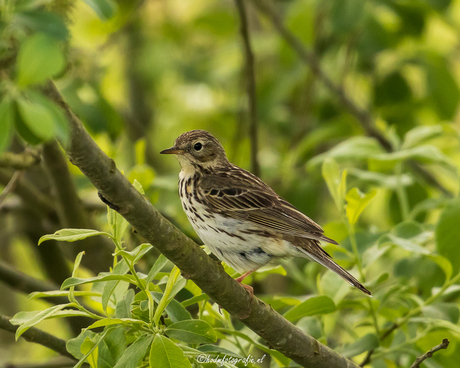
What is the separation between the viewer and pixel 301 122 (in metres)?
7.27

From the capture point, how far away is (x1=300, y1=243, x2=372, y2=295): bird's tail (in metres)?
3.40

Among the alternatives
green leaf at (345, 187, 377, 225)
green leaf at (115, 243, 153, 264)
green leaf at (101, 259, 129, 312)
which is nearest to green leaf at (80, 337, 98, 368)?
green leaf at (101, 259, 129, 312)

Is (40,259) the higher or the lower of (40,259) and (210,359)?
the lower

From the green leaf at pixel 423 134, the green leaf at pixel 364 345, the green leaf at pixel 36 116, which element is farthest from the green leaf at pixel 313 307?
the green leaf at pixel 36 116

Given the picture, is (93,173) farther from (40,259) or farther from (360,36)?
(360,36)

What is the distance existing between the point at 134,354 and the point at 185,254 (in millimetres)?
451

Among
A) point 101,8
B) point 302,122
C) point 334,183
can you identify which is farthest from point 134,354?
point 302,122

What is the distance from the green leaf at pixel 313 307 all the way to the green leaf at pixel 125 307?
872 millimetres

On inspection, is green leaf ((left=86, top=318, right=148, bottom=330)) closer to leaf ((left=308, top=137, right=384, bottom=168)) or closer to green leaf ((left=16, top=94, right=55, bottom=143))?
green leaf ((left=16, top=94, right=55, bottom=143))

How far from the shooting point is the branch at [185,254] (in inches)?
77.2

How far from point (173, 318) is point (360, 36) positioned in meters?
4.62

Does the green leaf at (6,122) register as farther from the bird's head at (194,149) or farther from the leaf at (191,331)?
the bird's head at (194,149)

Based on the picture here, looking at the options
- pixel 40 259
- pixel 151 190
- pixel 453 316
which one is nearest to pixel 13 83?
pixel 453 316

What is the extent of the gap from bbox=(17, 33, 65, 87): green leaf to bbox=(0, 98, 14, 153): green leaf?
0.07 m
